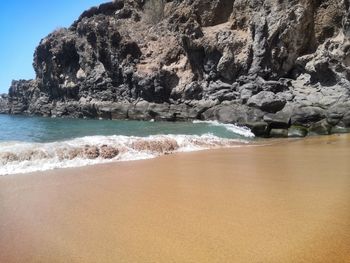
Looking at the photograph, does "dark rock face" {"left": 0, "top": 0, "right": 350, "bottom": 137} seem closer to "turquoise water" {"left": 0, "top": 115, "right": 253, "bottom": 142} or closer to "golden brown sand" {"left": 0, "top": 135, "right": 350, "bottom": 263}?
"turquoise water" {"left": 0, "top": 115, "right": 253, "bottom": 142}

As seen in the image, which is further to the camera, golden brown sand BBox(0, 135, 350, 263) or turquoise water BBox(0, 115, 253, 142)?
turquoise water BBox(0, 115, 253, 142)

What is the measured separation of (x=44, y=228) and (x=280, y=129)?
20.7 metres

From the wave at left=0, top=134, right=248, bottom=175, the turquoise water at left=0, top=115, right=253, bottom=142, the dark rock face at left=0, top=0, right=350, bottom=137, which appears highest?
the dark rock face at left=0, top=0, right=350, bottom=137

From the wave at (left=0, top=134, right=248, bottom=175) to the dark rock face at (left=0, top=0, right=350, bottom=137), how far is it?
1145 cm

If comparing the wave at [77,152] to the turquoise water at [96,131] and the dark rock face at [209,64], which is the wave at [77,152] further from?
the dark rock face at [209,64]

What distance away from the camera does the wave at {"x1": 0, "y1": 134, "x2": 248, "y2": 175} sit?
395 inches

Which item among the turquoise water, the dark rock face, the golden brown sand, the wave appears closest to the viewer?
the golden brown sand

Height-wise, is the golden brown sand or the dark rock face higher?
the dark rock face

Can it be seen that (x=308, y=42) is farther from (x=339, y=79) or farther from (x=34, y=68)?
(x=34, y=68)

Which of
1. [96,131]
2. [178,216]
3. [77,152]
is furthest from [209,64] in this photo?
[178,216]

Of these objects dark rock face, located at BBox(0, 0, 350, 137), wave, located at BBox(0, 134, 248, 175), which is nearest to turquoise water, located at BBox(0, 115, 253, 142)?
dark rock face, located at BBox(0, 0, 350, 137)

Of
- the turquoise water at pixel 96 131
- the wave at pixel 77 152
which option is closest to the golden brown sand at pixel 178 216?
the wave at pixel 77 152

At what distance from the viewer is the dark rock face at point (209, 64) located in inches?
1245

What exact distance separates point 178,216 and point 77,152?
6.69m
